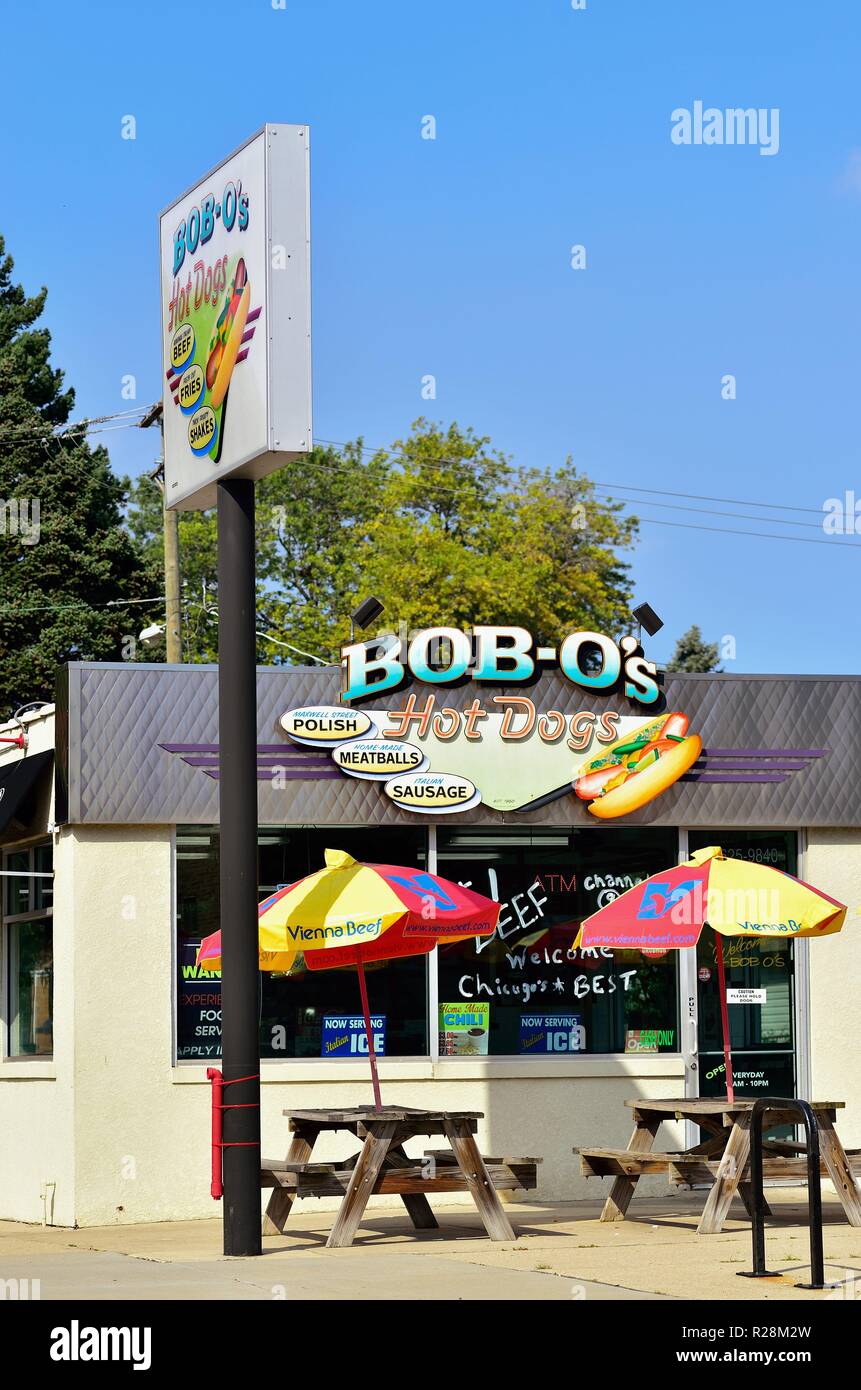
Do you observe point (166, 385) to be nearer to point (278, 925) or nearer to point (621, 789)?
point (278, 925)

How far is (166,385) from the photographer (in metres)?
12.3

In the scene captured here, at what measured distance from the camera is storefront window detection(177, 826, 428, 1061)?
14961 mm

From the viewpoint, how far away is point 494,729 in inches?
605

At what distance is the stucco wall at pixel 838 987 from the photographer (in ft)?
52.0

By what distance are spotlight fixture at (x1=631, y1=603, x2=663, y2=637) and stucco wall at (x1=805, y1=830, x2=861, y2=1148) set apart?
216 cm

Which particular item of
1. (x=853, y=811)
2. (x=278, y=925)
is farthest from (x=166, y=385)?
(x=853, y=811)

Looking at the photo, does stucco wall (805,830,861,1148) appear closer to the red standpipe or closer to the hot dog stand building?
the hot dog stand building

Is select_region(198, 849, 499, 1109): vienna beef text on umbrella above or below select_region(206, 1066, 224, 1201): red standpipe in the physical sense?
above

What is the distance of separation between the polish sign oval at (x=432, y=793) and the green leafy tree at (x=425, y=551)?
30214mm

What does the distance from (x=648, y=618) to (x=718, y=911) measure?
4293 millimetres

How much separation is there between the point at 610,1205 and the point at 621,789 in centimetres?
367

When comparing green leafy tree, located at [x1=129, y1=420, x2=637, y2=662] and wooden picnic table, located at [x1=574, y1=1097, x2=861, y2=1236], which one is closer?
wooden picnic table, located at [x1=574, y1=1097, x2=861, y2=1236]

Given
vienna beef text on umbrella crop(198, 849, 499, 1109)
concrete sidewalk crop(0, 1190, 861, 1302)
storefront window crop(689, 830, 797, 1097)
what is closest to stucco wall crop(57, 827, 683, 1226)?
concrete sidewalk crop(0, 1190, 861, 1302)

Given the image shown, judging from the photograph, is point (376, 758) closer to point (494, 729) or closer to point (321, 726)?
point (321, 726)
